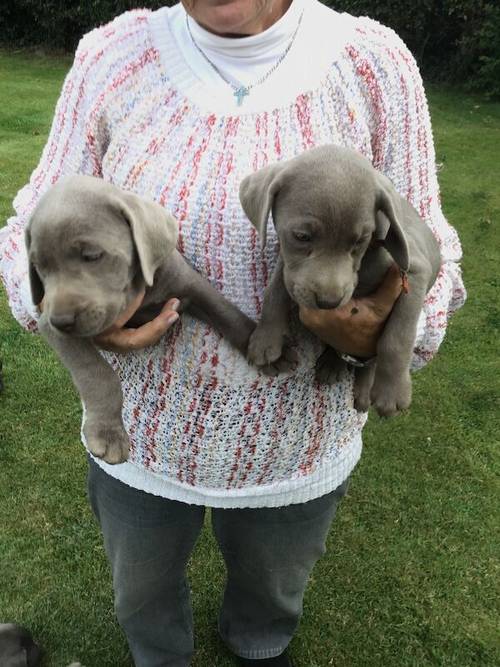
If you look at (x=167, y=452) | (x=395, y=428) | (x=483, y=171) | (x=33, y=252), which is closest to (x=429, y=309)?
(x=167, y=452)

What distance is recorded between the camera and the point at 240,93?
206cm

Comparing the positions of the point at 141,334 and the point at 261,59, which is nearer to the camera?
the point at 141,334

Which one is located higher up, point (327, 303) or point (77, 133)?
point (77, 133)

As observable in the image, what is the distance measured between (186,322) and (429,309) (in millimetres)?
728

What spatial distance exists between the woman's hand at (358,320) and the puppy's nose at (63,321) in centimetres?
60

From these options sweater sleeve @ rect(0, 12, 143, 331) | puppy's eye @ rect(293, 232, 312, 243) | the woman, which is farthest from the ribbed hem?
puppy's eye @ rect(293, 232, 312, 243)

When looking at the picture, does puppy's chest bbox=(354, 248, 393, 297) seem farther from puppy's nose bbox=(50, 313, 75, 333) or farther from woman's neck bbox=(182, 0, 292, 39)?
puppy's nose bbox=(50, 313, 75, 333)

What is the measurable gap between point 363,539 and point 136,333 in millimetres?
2448

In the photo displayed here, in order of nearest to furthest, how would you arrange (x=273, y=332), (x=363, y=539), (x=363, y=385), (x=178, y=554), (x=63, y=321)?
(x=63, y=321), (x=273, y=332), (x=363, y=385), (x=178, y=554), (x=363, y=539)


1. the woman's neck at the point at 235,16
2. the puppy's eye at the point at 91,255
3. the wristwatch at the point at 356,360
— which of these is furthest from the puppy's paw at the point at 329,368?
the woman's neck at the point at 235,16

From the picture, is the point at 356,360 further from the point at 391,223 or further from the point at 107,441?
the point at 107,441

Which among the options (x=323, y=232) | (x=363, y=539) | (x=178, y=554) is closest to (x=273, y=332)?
(x=323, y=232)

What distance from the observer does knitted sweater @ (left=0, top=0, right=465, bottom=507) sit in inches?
79.5

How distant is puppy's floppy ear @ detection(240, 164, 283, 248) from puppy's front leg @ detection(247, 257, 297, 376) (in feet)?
0.48
